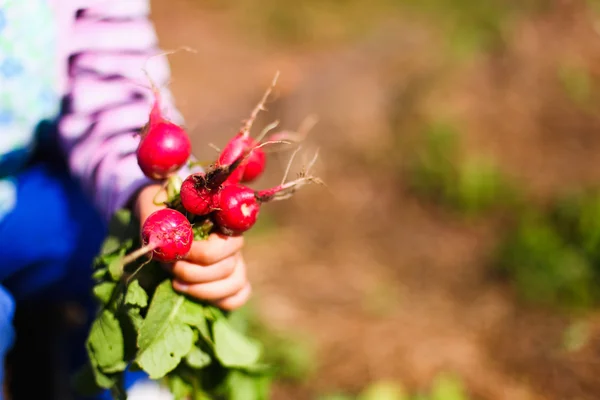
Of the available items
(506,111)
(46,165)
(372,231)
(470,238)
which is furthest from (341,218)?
(46,165)

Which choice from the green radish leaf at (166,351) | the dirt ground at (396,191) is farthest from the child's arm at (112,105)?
the dirt ground at (396,191)

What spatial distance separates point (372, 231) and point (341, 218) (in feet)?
0.52

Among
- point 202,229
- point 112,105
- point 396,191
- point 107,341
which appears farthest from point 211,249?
point 396,191

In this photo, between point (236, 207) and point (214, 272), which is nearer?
point (236, 207)

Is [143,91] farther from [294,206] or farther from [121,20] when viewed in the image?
[294,206]

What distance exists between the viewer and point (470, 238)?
250 centimetres

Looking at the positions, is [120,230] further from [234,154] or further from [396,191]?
[396,191]

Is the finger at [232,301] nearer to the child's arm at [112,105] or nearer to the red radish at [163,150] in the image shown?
the child's arm at [112,105]

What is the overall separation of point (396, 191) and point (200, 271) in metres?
1.88

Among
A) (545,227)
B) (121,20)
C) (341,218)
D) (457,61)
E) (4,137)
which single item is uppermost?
(121,20)

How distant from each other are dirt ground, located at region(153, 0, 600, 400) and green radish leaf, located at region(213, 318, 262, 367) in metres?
0.84

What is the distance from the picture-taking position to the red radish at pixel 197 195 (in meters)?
0.90

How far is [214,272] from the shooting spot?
1.02 m

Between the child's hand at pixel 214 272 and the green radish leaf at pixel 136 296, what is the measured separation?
0.06 metres
